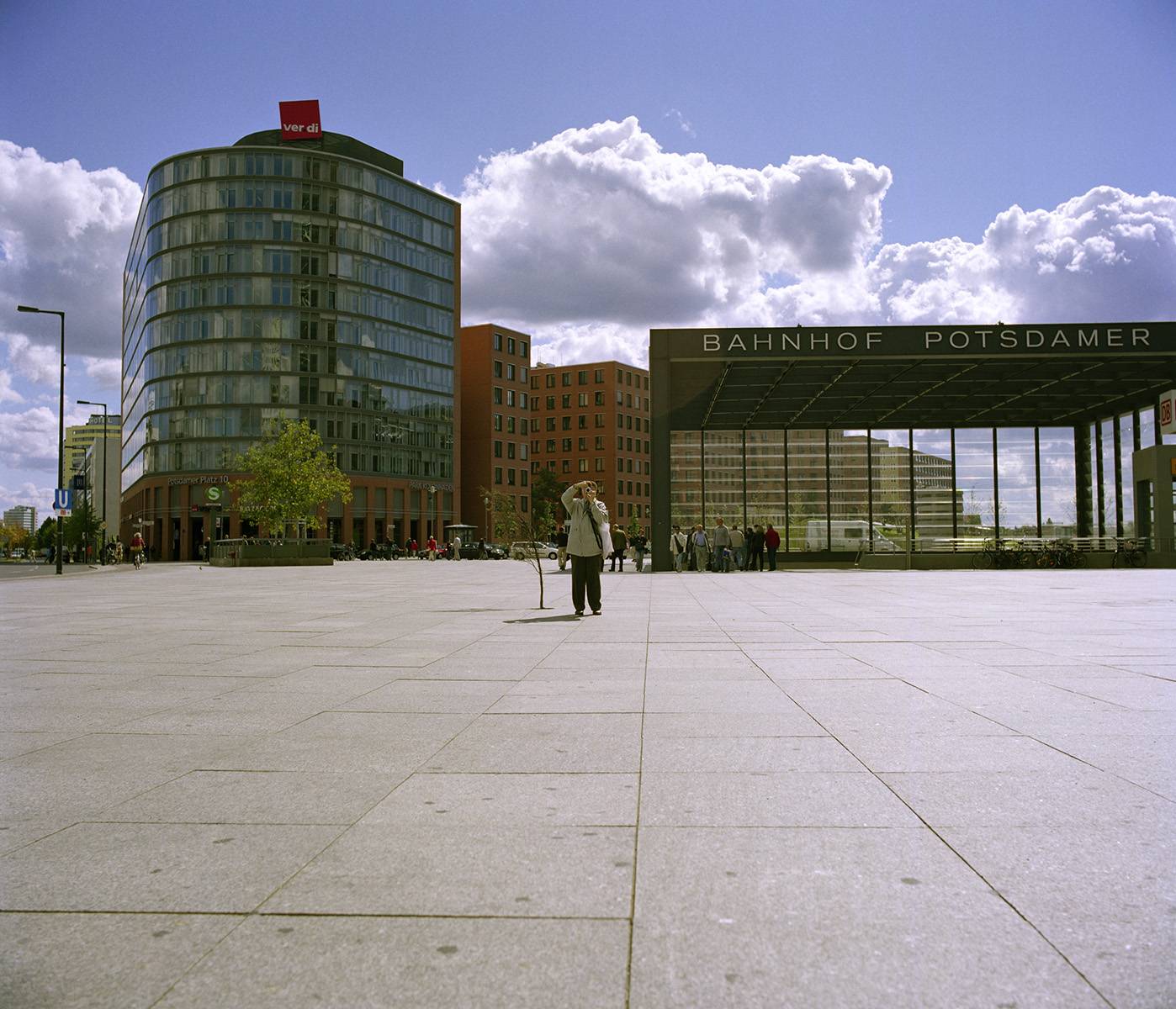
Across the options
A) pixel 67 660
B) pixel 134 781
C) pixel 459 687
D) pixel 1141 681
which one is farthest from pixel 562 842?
pixel 67 660

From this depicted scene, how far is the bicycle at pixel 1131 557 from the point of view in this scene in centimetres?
3319

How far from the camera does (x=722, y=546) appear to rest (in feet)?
109

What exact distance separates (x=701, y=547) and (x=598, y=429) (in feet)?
295

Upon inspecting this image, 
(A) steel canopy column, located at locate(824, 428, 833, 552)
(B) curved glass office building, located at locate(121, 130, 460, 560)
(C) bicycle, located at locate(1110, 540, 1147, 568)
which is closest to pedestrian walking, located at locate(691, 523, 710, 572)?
(A) steel canopy column, located at locate(824, 428, 833, 552)

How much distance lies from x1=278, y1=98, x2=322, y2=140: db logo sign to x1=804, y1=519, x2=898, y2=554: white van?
63.7 m

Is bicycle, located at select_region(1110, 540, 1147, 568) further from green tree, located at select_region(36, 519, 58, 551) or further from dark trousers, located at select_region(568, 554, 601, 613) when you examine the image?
green tree, located at select_region(36, 519, 58, 551)

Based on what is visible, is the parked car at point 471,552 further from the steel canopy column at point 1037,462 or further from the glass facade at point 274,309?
the steel canopy column at point 1037,462

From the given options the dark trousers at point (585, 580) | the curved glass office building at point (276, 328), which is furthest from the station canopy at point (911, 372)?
the curved glass office building at point (276, 328)

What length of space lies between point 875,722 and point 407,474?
272 ft

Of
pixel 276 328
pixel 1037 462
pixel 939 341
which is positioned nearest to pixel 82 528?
pixel 276 328

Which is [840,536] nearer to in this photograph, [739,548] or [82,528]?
[739,548]

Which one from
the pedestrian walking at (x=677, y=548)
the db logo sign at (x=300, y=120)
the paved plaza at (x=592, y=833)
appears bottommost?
the paved plaza at (x=592, y=833)

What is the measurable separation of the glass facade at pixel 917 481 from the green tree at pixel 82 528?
69592 millimetres

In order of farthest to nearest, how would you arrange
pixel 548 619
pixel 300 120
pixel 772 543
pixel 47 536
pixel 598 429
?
pixel 47 536 < pixel 598 429 < pixel 300 120 < pixel 772 543 < pixel 548 619
